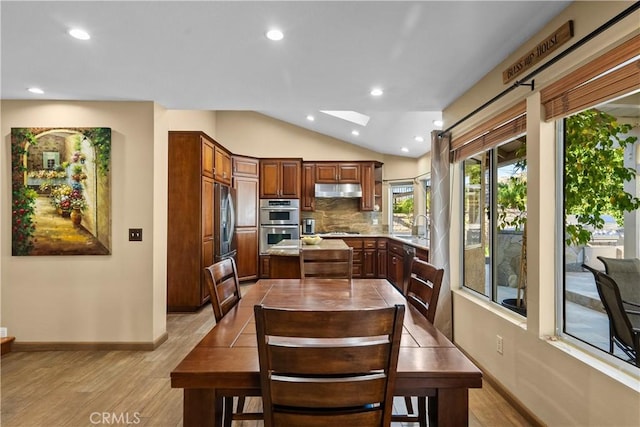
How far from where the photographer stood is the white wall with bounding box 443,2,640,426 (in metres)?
1.46

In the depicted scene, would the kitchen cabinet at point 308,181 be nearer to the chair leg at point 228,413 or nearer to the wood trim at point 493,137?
the wood trim at point 493,137

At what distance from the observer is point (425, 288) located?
6.11ft

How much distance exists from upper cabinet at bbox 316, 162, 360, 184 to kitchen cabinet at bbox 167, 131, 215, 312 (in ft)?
8.76

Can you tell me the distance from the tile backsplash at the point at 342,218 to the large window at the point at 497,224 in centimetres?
354

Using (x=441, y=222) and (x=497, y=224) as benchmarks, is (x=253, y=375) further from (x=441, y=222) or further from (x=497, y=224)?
(x=441, y=222)

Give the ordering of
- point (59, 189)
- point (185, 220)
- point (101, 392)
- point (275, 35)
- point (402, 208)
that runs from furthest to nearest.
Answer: point (402, 208) → point (185, 220) → point (59, 189) → point (101, 392) → point (275, 35)

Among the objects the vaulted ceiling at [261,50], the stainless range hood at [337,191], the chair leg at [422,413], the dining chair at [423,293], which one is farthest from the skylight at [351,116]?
the chair leg at [422,413]

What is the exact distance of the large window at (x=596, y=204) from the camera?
1559mm

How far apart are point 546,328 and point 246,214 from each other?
16.0ft

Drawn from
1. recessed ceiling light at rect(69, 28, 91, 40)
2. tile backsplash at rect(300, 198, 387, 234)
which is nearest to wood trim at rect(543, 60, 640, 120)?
recessed ceiling light at rect(69, 28, 91, 40)

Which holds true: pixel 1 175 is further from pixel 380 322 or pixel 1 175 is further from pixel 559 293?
pixel 559 293

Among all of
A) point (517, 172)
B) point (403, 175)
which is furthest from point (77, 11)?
point (403, 175)

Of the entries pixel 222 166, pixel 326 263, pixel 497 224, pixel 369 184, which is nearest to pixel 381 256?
pixel 369 184

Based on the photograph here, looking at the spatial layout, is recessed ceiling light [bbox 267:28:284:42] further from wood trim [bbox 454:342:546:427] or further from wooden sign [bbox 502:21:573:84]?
wood trim [bbox 454:342:546:427]
